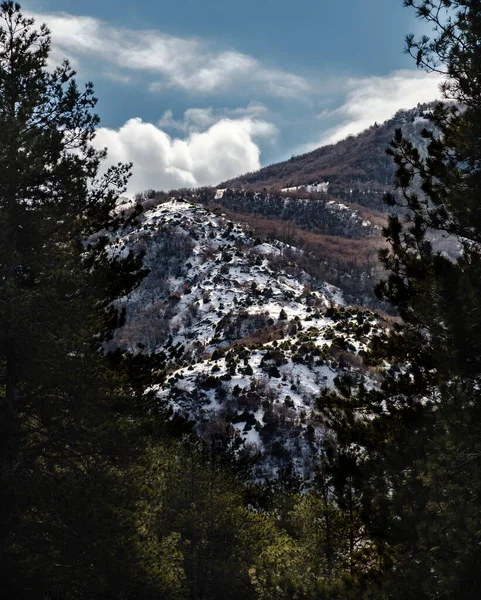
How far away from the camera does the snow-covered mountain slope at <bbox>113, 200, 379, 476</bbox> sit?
242ft

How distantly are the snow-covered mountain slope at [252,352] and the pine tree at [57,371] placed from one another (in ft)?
7.02

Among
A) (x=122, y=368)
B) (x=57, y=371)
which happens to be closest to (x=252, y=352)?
(x=122, y=368)

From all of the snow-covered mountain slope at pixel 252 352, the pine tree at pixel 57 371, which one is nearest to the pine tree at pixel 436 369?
the snow-covered mountain slope at pixel 252 352

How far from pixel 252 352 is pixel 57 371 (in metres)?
92.1

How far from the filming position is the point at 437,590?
553cm

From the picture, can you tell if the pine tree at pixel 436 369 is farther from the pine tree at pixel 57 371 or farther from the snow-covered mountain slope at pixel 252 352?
the pine tree at pixel 57 371

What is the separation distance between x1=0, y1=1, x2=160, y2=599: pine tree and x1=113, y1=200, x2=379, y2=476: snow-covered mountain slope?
2141 mm

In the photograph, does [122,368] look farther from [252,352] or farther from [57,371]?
[252,352]

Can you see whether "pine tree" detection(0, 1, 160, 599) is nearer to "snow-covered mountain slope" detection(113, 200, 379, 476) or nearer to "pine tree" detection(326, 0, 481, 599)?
"snow-covered mountain slope" detection(113, 200, 379, 476)

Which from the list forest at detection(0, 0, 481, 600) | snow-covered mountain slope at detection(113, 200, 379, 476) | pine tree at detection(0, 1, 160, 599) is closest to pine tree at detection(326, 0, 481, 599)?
forest at detection(0, 0, 481, 600)

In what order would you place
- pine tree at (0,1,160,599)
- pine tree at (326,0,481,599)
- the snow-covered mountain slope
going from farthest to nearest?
1. the snow-covered mountain slope
2. pine tree at (0,1,160,599)
3. pine tree at (326,0,481,599)

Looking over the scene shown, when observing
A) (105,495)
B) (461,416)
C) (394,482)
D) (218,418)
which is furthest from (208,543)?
(218,418)

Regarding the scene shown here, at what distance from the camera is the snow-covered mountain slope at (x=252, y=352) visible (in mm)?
73650

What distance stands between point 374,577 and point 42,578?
19.3ft
